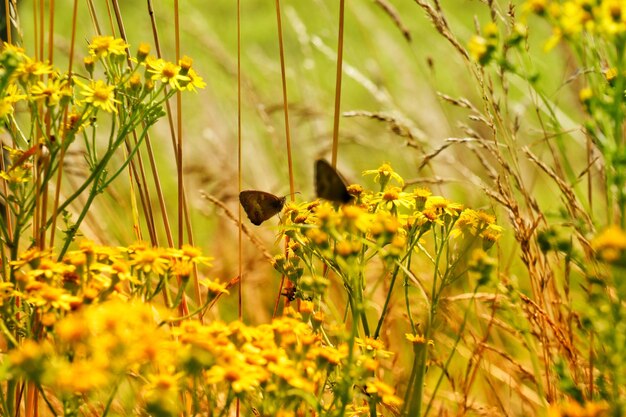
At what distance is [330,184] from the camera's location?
1.64 metres

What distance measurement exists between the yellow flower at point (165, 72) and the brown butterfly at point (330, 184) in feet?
1.21

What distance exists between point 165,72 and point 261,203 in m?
0.41

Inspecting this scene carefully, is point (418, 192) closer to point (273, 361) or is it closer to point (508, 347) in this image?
point (273, 361)

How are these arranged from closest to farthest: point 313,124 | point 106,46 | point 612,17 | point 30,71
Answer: point 612,17
point 30,71
point 106,46
point 313,124

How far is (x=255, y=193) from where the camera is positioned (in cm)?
200

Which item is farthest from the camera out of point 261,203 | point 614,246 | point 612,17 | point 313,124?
point 313,124

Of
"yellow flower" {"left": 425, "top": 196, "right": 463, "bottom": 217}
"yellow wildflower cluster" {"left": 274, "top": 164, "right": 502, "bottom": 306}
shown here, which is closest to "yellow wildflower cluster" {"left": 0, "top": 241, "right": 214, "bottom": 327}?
"yellow wildflower cluster" {"left": 274, "top": 164, "right": 502, "bottom": 306}

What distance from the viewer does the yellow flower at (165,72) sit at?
69.4 inches

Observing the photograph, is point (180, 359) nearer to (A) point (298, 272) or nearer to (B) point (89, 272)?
(B) point (89, 272)

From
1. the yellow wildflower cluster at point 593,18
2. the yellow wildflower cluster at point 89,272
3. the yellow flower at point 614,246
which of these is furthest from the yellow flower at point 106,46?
the yellow flower at point 614,246

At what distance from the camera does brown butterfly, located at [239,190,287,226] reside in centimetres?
199

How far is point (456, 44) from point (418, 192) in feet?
1.62

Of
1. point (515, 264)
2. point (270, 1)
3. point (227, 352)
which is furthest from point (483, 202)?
point (270, 1)

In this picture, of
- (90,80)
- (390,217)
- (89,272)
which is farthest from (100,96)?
(390,217)
